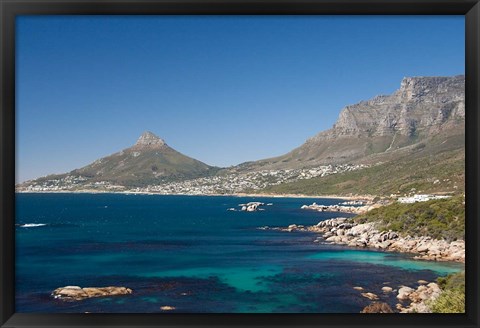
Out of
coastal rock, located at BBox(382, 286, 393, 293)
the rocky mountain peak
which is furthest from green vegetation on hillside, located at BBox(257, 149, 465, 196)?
the rocky mountain peak

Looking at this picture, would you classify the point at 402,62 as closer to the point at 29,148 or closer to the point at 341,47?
the point at 341,47

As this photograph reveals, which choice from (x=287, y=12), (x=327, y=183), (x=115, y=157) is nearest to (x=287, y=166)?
(x=327, y=183)

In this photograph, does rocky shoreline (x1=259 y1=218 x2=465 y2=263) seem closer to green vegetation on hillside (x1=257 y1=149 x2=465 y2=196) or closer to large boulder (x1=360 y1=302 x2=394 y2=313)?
large boulder (x1=360 y1=302 x2=394 y2=313)

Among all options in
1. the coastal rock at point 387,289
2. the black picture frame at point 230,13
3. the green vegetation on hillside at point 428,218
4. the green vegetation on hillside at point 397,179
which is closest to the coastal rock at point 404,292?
the coastal rock at point 387,289

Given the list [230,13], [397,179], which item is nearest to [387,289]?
[230,13]

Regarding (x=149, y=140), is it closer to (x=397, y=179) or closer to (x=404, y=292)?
(x=397, y=179)

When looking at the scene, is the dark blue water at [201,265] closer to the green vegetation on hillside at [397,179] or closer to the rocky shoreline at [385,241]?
the rocky shoreline at [385,241]
